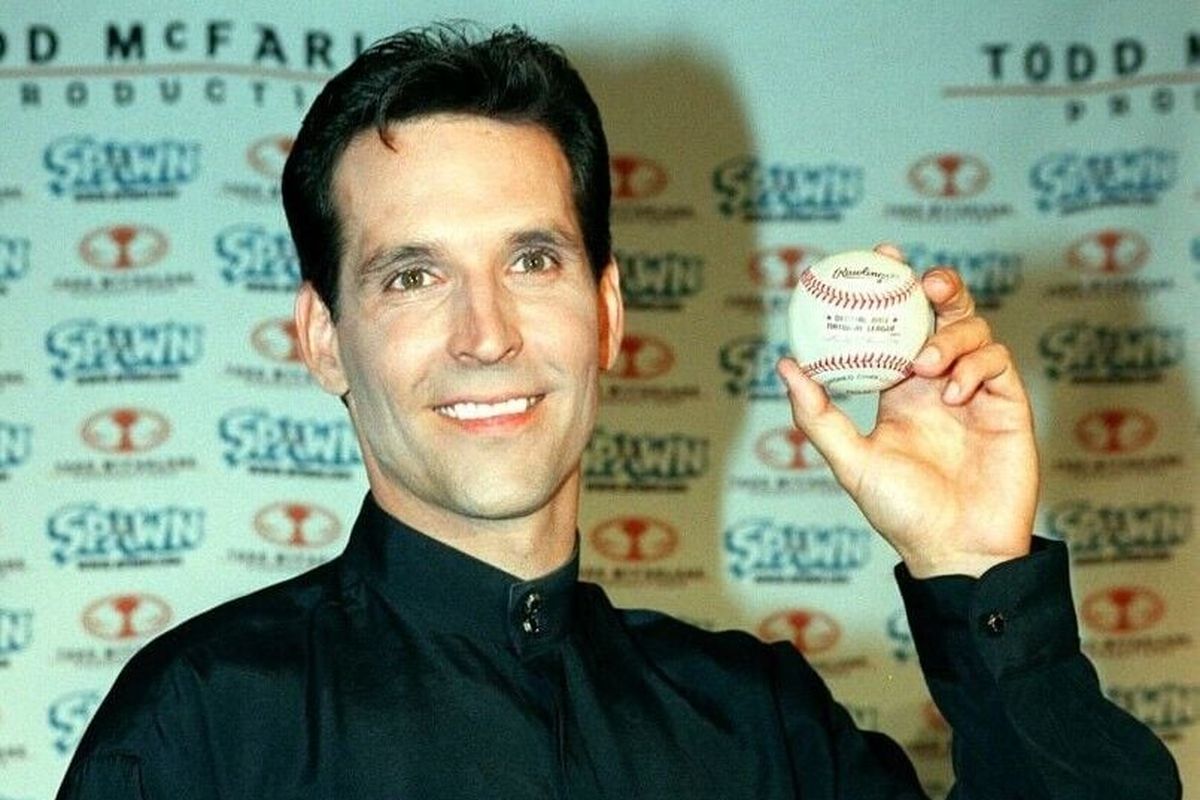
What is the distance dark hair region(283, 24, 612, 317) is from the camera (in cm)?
243

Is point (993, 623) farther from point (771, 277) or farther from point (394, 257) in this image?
point (771, 277)

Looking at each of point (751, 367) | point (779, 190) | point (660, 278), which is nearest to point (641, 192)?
point (660, 278)

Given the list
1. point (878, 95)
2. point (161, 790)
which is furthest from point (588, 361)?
point (878, 95)

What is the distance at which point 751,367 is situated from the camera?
4.43 metres

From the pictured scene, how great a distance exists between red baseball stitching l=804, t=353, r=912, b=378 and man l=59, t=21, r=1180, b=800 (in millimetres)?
51

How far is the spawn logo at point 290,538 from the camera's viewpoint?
4.21 meters

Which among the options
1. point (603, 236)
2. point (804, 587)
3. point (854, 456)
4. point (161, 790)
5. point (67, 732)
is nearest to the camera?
point (161, 790)

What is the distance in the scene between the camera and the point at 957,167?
4.46 metres

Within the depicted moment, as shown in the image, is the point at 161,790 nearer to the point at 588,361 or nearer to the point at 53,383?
the point at 588,361

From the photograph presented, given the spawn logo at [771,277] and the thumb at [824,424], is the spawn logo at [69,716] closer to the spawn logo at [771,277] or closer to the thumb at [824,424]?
the spawn logo at [771,277]

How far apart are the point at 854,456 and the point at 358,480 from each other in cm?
206

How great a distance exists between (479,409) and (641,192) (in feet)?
→ 7.06

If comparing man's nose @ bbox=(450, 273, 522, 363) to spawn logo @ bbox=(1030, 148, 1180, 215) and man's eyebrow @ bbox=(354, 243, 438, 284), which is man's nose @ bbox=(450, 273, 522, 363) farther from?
spawn logo @ bbox=(1030, 148, 1180, 215)

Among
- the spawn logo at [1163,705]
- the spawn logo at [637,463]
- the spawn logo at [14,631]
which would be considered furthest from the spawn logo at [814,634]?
the spawn logo at [14,631]
